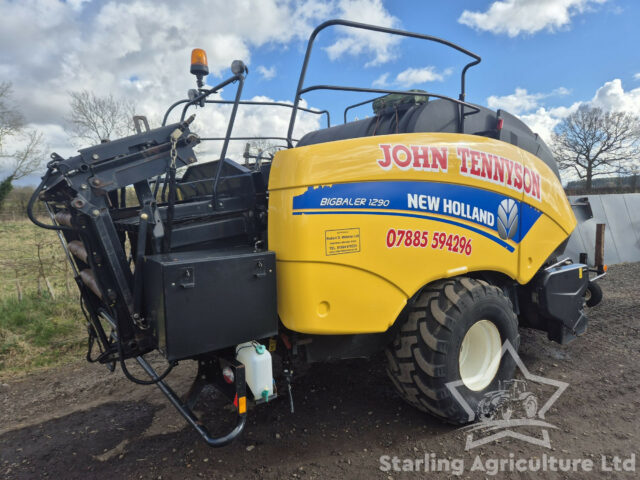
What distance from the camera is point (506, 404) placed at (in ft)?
10.6

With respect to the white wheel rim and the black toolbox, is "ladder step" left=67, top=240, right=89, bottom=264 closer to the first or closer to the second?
the black toolbox

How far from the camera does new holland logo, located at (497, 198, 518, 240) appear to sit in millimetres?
3070

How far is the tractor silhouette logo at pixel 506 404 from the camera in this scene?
3009 mm

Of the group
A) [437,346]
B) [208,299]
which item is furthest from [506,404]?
[208,299]

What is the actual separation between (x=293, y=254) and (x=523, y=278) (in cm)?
209

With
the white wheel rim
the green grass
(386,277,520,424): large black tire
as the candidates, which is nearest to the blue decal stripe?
(386,277,520,424): large black tire

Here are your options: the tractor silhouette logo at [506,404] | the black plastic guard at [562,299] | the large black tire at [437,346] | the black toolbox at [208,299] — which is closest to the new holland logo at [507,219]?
the large black tire at [437,346]

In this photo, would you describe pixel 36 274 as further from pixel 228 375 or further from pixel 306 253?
pixel 306 253

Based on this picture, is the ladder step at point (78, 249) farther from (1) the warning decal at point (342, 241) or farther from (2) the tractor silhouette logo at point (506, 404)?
(2) the tractor silhouette logo at point (506, 404)

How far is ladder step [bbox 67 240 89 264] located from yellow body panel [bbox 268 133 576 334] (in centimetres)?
127

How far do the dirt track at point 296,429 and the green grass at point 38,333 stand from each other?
0.41 meters

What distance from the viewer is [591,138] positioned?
29.3 m

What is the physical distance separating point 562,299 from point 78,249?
394cm

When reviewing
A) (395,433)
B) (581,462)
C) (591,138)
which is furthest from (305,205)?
(591,138)
